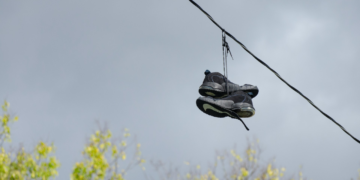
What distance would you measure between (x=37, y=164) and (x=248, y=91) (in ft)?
14.8

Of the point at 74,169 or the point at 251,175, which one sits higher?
the point at 251,175

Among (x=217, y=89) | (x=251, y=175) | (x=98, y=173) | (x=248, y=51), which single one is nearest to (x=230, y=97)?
(x=217, y=89)

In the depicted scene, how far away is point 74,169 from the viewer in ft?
25.8

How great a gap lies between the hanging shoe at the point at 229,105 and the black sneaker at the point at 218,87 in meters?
0.17

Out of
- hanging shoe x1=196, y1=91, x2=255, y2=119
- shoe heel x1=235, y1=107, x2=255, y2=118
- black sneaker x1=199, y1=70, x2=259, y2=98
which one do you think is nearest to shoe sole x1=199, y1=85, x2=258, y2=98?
black sneaker x1=199, y1=70, x2=259, y2=98

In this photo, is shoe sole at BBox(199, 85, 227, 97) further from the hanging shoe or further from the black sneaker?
the hanging shoe

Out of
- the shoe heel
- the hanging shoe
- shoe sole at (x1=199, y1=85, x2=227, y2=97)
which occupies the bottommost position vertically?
the shoe heel

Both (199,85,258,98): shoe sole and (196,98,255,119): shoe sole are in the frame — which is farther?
(199,85,258,98): shoe sole

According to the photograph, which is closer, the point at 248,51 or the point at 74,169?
the point at 248,51

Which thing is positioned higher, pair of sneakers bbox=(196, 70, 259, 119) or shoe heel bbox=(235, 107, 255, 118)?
pair of sneakers bbox=(196, 70, 259, 119)

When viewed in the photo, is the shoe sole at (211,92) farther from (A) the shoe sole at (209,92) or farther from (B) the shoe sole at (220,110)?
(B) the shoe sole at (220,110)

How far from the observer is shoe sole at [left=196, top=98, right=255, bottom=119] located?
4641 millimetres

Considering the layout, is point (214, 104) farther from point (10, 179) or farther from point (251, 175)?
point (251, 175)

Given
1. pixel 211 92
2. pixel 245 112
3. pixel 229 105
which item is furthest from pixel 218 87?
pixel 245 112
